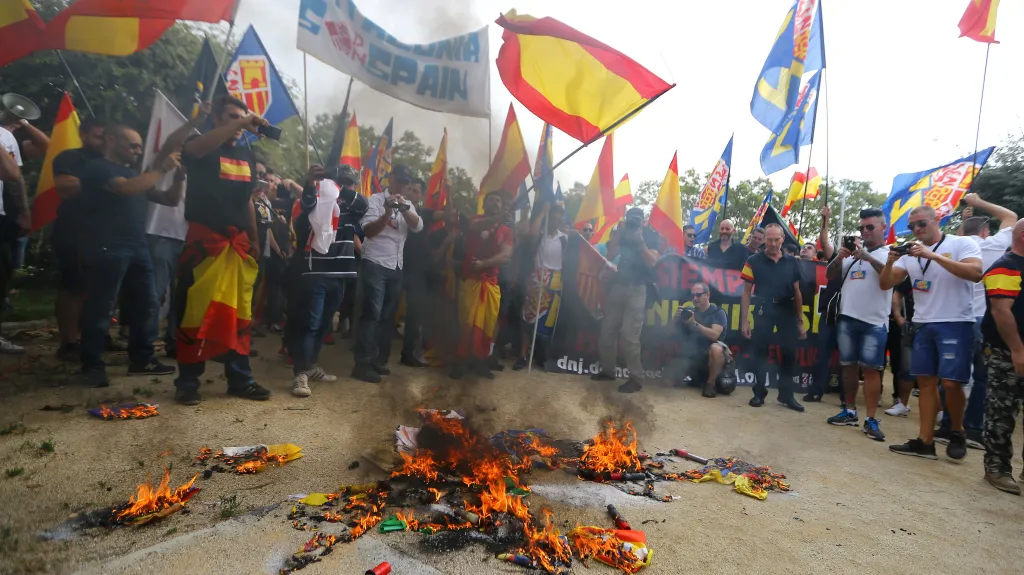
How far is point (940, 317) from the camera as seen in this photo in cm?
459

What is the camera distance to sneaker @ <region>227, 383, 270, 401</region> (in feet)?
15.0

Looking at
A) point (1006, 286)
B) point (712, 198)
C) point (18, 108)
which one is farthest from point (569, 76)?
point (712, 198)

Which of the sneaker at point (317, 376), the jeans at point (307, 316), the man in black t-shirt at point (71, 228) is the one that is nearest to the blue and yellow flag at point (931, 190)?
the jeans at point (307, 316)

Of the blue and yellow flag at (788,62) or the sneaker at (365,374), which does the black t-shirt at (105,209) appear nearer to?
the sneaker at (365,374)

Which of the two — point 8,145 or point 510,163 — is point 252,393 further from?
point 510,163

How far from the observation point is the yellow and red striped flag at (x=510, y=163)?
6.42 metres

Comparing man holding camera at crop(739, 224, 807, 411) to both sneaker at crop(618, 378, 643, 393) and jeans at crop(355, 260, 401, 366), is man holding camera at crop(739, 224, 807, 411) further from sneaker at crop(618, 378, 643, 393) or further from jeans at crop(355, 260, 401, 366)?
jeans at crop(355, 260, 401, 366)

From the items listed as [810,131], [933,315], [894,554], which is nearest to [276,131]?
[894,554]

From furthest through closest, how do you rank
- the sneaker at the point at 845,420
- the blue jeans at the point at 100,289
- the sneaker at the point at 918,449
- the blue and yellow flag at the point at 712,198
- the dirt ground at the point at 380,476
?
1. the blue and yellow flag at the point at 712,198
2. the sneaker at the point at 845,420
3. the sneaker at the point at 918,449
4. the blue jeans at the point at 100,289
5. the dirt ground at the point at 380,476

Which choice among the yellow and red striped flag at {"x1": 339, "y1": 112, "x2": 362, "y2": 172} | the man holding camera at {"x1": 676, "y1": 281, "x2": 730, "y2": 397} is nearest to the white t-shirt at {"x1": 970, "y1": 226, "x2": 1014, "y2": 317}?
the man holding camera at {"x1": 676, "y1": 281, "x2": 730, "y2": 397}

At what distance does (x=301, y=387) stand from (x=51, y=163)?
3.50 metres

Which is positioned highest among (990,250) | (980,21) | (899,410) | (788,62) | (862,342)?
(980,21)

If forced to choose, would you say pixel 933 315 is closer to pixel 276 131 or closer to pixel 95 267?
pixel 276 131

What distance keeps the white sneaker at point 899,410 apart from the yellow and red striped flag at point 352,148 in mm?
7295
